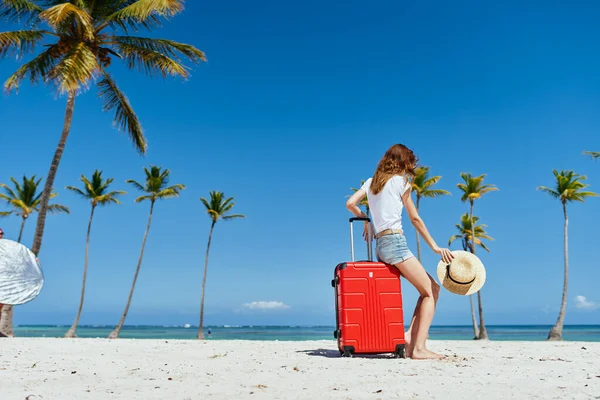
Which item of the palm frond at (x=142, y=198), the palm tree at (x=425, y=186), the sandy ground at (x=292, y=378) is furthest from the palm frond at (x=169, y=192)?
the sandy ground at (x=292, y=378)

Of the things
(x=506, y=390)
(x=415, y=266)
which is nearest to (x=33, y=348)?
(x=415, y=266)

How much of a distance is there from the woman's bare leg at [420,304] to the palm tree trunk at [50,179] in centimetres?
1216

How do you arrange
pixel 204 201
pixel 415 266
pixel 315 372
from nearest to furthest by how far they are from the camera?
pixel 315 372 < pixel 415 266 < pixel 204 201

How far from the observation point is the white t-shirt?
4977mm

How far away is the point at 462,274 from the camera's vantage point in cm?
512

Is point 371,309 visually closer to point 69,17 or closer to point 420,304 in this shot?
point 420,304

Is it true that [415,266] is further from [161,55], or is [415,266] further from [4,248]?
[161,55]

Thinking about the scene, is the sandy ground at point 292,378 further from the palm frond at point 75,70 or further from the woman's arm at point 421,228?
the palm frond at point 75,70

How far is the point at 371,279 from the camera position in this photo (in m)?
5.00

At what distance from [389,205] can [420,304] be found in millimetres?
1070

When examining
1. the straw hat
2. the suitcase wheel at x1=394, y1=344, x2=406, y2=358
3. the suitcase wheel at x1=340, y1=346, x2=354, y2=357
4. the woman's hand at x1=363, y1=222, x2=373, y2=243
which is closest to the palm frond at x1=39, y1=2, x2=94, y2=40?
the woman's hand at x1=363, y1=222, x2=373, y2=243

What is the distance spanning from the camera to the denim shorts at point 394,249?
4.93 meters

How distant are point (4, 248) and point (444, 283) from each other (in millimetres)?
7375

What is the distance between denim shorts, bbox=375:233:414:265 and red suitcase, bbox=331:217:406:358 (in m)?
0.11
